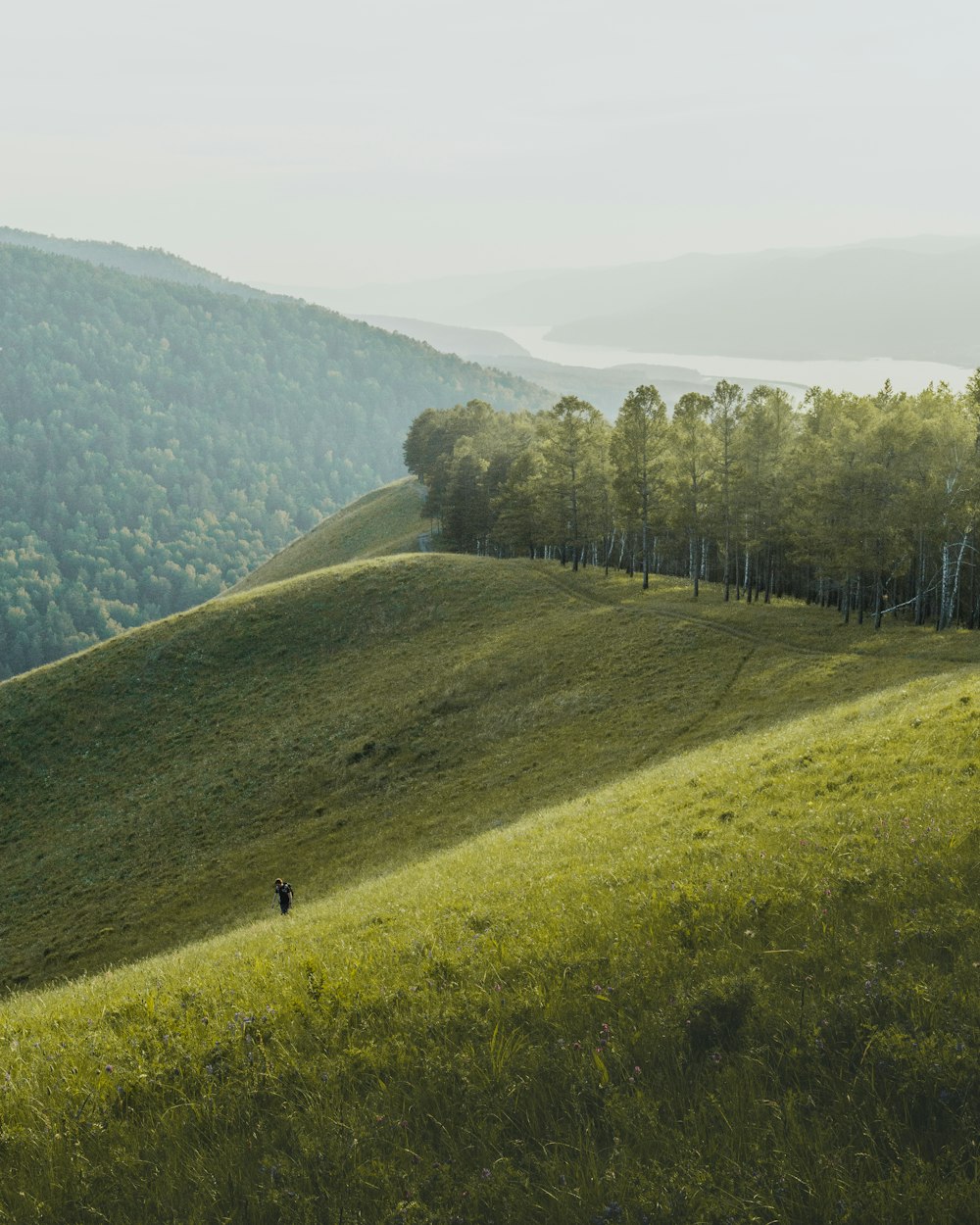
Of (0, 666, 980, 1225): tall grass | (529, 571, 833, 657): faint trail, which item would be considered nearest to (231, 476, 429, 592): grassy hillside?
(529, 571, 833, 657): faint trail

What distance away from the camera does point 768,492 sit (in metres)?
59.0

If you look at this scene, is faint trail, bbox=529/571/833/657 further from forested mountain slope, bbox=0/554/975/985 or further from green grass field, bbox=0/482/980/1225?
green grass field, bbox=0/482/980/1225

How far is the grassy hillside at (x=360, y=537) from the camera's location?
12206 centimetres

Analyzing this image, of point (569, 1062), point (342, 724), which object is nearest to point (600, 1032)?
point (569, 1062)

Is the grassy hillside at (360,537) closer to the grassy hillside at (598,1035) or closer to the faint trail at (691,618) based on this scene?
the faint trail at (691,618)

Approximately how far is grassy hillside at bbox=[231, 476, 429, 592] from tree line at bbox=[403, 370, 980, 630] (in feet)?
84.1

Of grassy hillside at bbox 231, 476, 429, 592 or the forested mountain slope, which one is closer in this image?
the forested mountain slope

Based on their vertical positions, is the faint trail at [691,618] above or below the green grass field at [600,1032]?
below

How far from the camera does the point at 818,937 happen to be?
7.80m

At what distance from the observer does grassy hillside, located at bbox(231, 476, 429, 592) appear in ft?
400

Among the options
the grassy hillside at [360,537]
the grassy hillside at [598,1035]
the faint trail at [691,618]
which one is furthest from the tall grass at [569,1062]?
the grassy hillside at [360,537]

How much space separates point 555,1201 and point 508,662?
46.2 meters

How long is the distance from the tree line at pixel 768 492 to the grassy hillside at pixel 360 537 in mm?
25635

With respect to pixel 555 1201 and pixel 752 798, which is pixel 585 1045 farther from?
pixel 752 798
